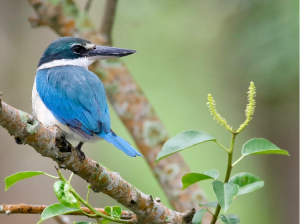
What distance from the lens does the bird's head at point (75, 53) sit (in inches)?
116

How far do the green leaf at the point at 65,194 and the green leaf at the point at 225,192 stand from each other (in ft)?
1.92

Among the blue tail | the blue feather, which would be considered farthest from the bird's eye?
the blue tail

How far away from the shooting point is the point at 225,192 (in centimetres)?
159

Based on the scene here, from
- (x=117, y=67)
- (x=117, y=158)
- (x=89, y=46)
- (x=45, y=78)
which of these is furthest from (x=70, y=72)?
(x=117, y=158)

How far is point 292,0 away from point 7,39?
4.59 metres

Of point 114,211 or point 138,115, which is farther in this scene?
point 138,115

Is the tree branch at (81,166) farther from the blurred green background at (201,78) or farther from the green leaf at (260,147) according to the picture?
the blurred green background at (201,78)

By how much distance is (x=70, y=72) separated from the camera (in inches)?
100

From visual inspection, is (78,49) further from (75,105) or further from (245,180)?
(245,180)

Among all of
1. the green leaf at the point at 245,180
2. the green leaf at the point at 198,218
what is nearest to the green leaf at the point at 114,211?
the green leaf at the point at 198,218

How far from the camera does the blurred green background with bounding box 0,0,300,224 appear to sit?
371 cm

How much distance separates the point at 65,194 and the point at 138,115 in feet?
6.28

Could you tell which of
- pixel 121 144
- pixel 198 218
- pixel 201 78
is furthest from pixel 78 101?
pixel 201 78

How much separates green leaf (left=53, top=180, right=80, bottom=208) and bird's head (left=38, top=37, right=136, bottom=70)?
1.51m
